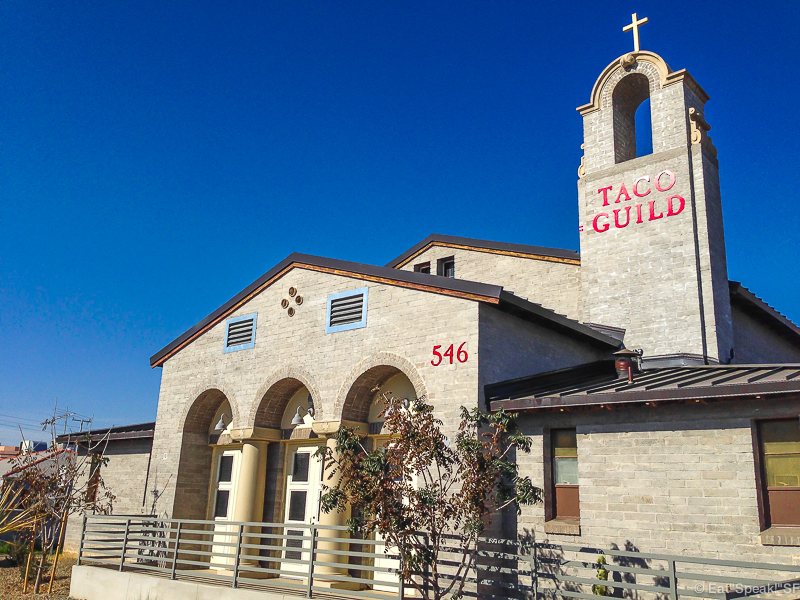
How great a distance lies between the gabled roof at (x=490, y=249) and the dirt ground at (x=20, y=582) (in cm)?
1330

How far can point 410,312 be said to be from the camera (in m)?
13.9

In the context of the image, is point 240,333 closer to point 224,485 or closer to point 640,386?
point 224,485

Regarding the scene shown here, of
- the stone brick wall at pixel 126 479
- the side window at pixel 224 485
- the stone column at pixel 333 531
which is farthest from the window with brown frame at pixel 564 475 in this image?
the stone brick wall at pixel 126 479

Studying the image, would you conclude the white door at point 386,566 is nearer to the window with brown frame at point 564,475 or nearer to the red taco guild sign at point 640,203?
the window with brown frame at point 564,475

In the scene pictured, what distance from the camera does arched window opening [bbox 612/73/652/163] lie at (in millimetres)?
18797

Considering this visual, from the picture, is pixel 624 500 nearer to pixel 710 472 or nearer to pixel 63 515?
pixel 710 472

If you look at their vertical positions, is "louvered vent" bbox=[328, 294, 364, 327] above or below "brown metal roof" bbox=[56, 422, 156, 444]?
above

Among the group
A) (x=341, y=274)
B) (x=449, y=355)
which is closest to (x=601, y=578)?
(x=449, y=355)

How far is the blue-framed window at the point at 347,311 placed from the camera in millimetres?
14797

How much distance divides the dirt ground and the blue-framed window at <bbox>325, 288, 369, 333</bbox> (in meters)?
8.61

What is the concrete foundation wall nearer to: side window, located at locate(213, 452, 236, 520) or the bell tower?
side window, located at locate(213, 452, 236, 520)

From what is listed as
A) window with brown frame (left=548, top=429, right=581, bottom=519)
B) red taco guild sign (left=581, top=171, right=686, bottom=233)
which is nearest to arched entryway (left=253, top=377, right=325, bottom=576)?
window with brown frame (left=548, top=429, right=581, bottom=519)

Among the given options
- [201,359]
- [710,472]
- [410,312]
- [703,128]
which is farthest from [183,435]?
[703,128]

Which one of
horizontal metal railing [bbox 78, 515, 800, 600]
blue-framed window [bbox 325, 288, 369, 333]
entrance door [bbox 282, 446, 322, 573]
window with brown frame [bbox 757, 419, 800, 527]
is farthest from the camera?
entrance door [bbox 282, 446, 322, 573]
